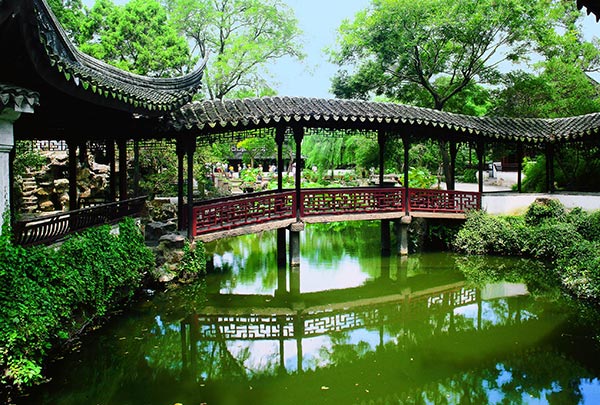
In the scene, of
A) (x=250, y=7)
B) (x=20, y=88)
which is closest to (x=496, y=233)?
(x=20, y=88)

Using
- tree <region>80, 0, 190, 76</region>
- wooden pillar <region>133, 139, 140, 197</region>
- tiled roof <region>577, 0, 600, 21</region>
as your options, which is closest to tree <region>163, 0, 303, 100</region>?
tree <region>80, 0, 190, 76</region>

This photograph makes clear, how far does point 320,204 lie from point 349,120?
209 centimetres

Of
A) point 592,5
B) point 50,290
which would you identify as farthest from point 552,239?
point 50,290

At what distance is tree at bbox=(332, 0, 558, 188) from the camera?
1572 centimetres

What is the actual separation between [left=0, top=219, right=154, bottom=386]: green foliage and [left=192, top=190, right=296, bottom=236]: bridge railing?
2.51 metres

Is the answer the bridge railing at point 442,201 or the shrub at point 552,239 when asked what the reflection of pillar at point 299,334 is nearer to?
the bridge railing at point 442,201

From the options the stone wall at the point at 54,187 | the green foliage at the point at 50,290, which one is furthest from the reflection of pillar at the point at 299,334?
the stone wall at the point at 54,187

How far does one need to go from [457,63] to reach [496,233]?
699cm

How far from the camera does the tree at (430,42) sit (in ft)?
51.6

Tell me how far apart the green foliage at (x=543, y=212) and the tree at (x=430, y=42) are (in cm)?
289

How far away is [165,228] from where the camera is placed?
35.5 feet

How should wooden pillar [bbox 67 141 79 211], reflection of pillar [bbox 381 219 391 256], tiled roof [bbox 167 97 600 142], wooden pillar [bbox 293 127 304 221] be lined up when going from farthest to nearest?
reflection of pillar [bbox 381 219 391 256] < wooden pillar [bbox 293 127 304 221] < tiled roof [bbox 167 97 600 142] < wooden pillar [bbox 67 141 79 211]

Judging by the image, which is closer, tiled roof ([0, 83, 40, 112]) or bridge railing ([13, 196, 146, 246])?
tiled roof ([0, 83, 40, 112])

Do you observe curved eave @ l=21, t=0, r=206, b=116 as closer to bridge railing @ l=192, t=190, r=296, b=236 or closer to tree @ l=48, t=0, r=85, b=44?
bridge railing @ l=192, t=190, r=296, b=236
